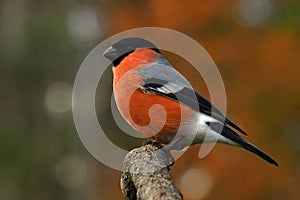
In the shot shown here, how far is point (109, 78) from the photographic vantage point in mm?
14250

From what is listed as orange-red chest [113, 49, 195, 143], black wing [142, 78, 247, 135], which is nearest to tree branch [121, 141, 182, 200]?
orange-red chest [113, 49, 195, 143]

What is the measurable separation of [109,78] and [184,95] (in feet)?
28.3

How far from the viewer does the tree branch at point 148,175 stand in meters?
3.81

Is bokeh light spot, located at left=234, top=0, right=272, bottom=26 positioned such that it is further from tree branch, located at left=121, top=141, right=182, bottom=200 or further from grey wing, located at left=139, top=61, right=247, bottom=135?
tree branch, located at left=121, top=141, right=182, bottom=200

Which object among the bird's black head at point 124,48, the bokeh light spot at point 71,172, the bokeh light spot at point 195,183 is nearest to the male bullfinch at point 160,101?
the bird's black head at point 124,48

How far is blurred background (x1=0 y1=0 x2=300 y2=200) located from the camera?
10.1m

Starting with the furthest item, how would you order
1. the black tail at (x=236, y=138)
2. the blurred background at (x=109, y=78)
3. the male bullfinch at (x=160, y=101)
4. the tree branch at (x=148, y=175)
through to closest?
1. the blurred background at (x=109, y=78)
2. the male bullfinch at (x=160, y=101)
3. the black tail at (x=236, y=138)
4. the tree branch at (x=148, y=175)

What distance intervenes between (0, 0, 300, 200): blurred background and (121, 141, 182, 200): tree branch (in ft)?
16.6

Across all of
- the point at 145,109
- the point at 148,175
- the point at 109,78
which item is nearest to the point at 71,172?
the point at 109,78

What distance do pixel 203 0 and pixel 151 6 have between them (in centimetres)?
108

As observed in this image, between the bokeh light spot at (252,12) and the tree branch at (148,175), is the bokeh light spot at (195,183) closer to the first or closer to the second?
the bokeh light spot at (252,12)

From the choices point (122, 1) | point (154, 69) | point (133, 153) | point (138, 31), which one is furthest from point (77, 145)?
point (133, 153)

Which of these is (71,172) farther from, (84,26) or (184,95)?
(184,95)

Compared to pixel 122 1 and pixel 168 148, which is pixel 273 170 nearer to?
pixel 122 1
